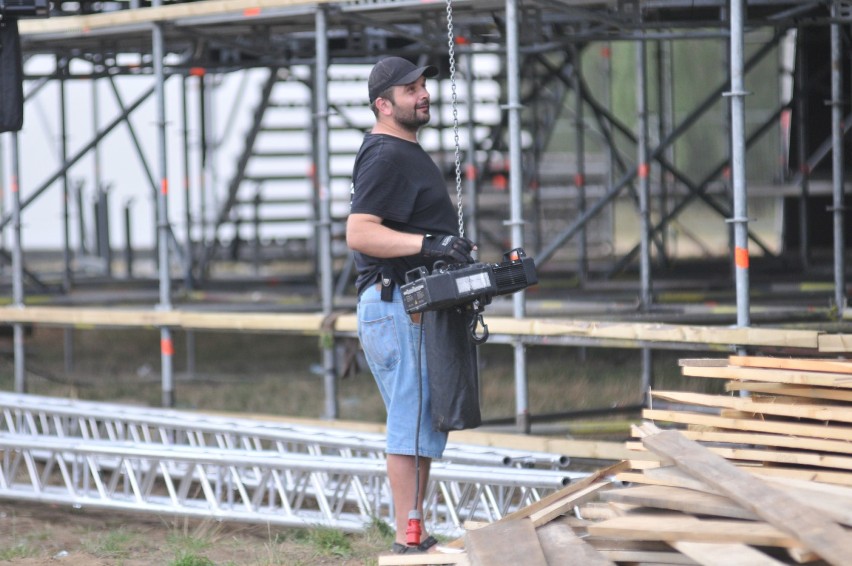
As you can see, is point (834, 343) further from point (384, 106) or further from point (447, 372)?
point (384, 106)

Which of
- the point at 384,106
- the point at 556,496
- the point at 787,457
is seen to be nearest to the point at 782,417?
the point at 787,457

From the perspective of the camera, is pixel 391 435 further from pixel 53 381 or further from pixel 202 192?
pixel 202 192

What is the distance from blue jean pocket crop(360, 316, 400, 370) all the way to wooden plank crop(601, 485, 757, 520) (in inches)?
38.0

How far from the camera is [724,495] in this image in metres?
4.11

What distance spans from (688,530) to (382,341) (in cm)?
138

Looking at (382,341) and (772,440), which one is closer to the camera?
(382,341)

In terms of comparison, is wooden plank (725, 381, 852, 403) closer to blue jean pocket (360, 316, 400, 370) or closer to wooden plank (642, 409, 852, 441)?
wooden plank (642, 409, 852, 441)

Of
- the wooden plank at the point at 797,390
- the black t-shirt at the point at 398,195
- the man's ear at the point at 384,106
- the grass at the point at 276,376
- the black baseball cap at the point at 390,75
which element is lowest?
the grass at the point at 276,376

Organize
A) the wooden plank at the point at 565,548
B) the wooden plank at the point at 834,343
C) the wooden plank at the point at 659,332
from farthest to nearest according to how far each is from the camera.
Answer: the wooden plank at the point at 659,332 → the wooden plank at the point at 834,343 → the wooden plank at the point at 565,548

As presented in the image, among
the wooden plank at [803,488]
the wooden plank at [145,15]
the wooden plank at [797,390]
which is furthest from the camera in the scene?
the wooden plank at [145,15]

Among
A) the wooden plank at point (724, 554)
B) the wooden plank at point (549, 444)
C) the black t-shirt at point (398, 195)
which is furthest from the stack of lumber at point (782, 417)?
the wooden plank at point (549, 444)

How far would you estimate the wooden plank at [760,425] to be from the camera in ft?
15.6

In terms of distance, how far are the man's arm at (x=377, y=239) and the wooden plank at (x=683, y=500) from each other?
1151 millimetres

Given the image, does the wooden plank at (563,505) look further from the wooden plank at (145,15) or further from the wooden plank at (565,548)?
the wooden plank at (145,15)
